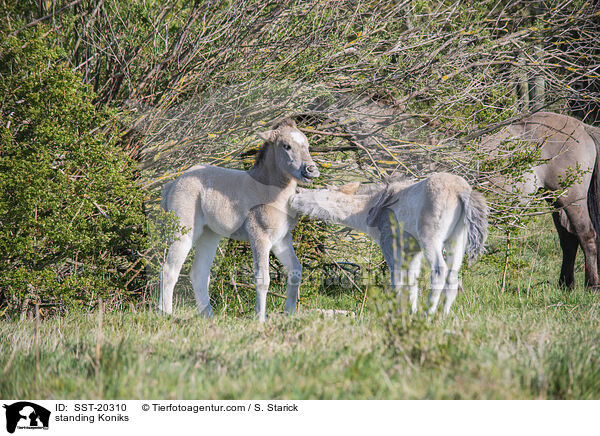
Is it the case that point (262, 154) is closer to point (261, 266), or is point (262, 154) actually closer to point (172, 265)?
point (261, 266)

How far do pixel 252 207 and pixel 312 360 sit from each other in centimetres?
192

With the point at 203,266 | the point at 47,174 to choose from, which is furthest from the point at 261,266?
the point at 47,174

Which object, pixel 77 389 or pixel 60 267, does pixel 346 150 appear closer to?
pixel 60 267

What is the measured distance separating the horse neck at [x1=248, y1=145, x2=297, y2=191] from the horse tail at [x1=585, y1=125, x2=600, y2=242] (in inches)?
177

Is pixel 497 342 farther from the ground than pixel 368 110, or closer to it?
closer to it

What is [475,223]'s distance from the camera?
433 centimetres

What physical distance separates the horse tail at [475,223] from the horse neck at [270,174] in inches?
58.3

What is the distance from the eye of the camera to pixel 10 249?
180 inches

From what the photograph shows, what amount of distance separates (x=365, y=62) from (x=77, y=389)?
4619 millimetres

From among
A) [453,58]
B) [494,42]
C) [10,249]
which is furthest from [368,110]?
[10,249]

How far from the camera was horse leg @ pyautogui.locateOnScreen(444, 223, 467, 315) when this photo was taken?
4.42 meters
